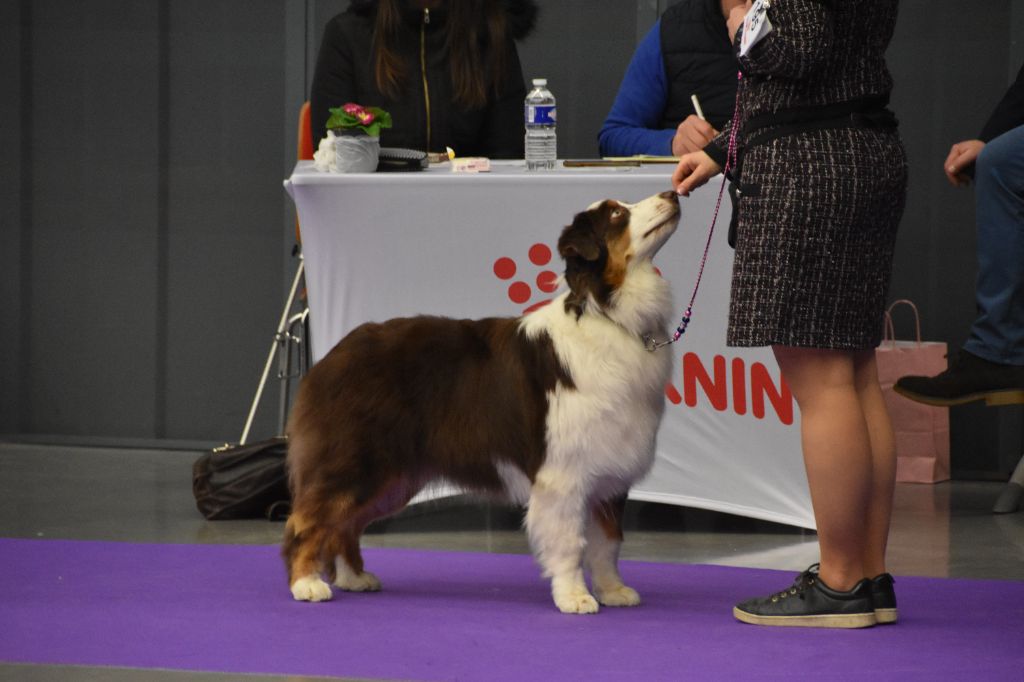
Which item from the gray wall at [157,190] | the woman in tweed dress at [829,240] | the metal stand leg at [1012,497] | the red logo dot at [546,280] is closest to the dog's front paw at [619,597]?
the woman in tweed dress at [829,240]

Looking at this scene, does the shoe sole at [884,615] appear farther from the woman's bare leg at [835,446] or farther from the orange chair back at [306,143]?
the orange chair back at [306,143]

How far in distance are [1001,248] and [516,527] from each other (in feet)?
6.38

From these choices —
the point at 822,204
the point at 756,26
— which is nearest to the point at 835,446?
the point at 822,204

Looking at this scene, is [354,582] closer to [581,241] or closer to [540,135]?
[581,241]

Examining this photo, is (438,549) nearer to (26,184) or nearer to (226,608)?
(226,608)

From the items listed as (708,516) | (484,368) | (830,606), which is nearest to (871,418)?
(830,606)

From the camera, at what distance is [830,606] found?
3.15 m

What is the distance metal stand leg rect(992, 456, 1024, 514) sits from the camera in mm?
5176

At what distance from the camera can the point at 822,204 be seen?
2.98m

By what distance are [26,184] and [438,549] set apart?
11.9 ft

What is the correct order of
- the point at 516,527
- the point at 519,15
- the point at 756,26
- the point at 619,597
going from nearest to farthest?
the point at 756,26, the point at 619,597, the point at 516,527, the point at 519,15

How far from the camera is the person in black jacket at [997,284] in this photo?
4.69 m

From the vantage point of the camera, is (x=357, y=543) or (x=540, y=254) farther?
(x=540, y=254)

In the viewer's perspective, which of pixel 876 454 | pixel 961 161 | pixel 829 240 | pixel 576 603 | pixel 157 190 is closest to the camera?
pixel 829 240
